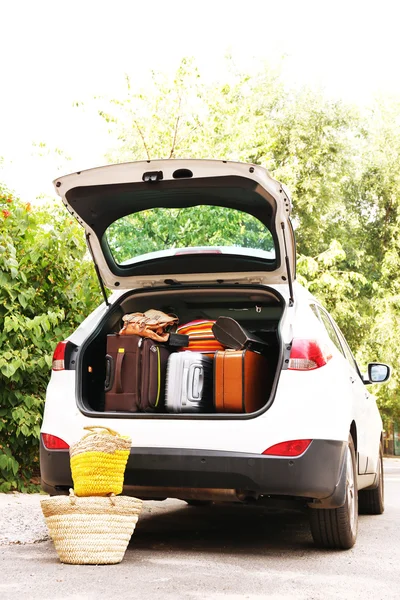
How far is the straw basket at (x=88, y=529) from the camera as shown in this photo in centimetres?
441

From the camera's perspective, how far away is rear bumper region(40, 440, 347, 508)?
4.59 metres

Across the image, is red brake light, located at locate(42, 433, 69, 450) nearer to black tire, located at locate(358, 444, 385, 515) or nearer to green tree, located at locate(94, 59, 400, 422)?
black tire, located at locate(358, 444, 385, 515)

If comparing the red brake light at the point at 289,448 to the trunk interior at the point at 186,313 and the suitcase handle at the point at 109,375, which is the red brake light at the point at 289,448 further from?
the suitcase handle at the point at 109,375

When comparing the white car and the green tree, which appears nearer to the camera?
the white car

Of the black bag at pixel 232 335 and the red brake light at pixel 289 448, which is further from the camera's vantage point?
the black bag at pixel 232 335

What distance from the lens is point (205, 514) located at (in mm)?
7148

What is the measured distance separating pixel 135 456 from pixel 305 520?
2.59 m

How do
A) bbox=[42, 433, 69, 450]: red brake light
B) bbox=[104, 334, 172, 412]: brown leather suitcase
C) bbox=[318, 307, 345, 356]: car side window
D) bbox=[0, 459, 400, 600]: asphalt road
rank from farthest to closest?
bbox=[318, 307, 345, 356]: car side window, bbox=[104, 334, 172, 412]: brown leather suitcase, bbox=[42, 433, 69, 450]: red brake light, bbox=[0, 459, 400, 600]: asphalt road

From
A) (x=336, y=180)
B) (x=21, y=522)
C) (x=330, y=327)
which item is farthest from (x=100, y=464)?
(x=336, y=180)

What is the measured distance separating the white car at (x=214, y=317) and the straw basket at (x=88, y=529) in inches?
14.6

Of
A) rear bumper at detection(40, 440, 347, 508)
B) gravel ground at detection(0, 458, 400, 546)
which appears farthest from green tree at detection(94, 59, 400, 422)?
rear bumper at detection(40, 440, 347, 508)

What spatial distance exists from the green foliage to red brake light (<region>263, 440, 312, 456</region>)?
3124 millimetres

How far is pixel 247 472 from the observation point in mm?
4598

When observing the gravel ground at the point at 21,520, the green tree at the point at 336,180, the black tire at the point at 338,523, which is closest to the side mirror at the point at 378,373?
the black tire at the point at 338,523
